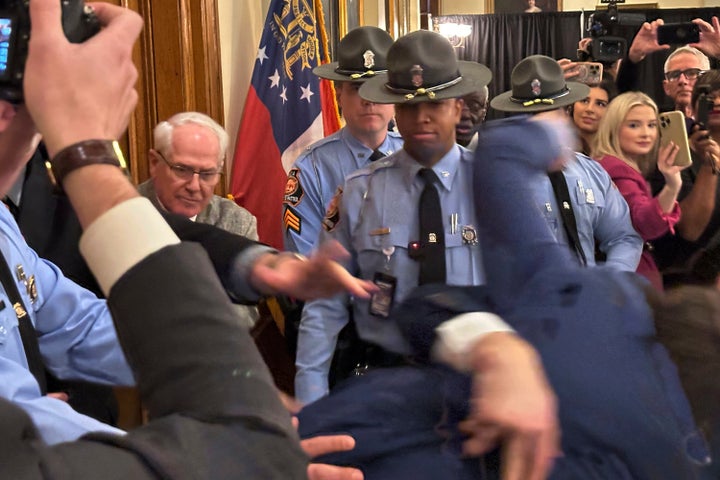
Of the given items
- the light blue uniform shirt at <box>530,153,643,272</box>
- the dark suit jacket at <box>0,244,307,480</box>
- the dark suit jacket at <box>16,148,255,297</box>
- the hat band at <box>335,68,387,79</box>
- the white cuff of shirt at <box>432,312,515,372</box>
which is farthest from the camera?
the hat band at <box>335,68,387,79</box>

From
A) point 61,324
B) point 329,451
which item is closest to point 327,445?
point 329,451

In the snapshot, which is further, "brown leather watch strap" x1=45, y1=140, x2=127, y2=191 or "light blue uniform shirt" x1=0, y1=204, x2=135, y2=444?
"light blue uniform shirt" x1=0, y1=204, x2=135, y2=444

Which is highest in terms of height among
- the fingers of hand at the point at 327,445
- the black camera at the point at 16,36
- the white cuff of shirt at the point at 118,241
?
the black camera at the point at 16,36

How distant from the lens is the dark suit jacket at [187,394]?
60 centimetres

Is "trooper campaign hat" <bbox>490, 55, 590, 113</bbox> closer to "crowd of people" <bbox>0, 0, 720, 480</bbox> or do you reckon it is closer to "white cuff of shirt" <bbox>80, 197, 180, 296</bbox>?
"crowd of people" <bbox>0, 0, 720, 480</bbox>

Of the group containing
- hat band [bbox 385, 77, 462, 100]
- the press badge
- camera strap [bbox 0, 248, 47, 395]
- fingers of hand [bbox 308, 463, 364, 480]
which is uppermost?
hat band [bbox 385, 77, 462, 100]

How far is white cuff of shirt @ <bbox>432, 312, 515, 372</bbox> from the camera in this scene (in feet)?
3.10

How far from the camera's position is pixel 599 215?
2.69 meters

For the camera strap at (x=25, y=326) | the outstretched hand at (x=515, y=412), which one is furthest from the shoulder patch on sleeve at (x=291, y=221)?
the outstretched hand at (x=515, y=412)

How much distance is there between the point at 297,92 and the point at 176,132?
1245 mm

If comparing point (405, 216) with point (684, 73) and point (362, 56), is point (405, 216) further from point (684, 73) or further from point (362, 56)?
point (684, 73)

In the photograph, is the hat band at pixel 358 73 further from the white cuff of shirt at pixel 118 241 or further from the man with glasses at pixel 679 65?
the white cuff of shirt at pixel 118 241

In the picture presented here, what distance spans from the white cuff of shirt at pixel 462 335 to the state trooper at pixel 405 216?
1.05 m

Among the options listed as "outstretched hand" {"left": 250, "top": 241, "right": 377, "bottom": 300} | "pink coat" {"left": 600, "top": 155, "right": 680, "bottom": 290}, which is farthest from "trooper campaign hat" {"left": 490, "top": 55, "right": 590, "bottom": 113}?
"outstretched hand" {"left": 250, "top": 241, "right": 377, "bottom": 300}
